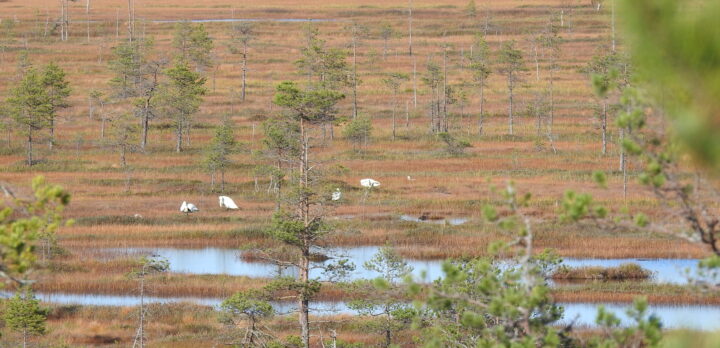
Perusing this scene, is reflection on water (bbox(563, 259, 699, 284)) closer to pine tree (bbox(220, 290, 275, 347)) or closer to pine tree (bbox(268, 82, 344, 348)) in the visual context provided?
pine tree (bbox(268, 82, 344, 348))

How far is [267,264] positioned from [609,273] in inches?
460

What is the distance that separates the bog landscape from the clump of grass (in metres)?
0.08

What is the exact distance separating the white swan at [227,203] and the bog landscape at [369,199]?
0.08 m

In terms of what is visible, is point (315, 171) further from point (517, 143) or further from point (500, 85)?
point (500, 85)

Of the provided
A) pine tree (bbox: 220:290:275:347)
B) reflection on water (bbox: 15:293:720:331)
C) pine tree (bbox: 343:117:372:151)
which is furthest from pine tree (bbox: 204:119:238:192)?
pine tree (bbox: 220:290:275:347)

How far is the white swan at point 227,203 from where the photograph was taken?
1663 inches

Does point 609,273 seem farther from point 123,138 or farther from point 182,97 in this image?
point 182,97

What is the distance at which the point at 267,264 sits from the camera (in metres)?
34.3

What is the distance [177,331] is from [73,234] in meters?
13.6

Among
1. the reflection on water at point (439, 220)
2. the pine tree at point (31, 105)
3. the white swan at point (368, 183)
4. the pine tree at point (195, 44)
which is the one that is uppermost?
the pine tree at point (195, 44)

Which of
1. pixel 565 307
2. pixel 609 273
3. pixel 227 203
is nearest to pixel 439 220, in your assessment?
pixel 227 203

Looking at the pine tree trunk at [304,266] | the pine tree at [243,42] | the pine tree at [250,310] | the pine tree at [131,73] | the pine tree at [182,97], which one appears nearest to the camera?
the pine tree at [250,310]

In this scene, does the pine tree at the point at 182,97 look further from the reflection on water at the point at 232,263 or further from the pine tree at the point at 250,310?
the pine tree at the point at 250,310

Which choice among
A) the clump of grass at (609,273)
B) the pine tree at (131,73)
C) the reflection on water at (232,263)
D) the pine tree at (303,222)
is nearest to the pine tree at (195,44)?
the pine tree at (131,73)
